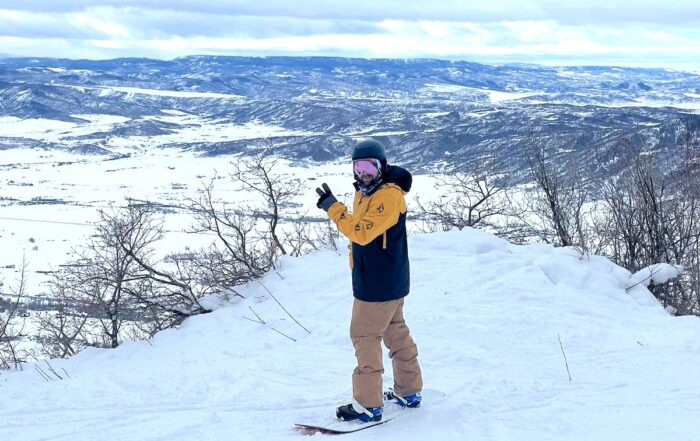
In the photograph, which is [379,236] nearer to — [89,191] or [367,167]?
[367,167]

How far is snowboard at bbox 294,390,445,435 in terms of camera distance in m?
4.05

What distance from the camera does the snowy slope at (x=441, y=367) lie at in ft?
13.6

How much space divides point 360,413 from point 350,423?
0.10m

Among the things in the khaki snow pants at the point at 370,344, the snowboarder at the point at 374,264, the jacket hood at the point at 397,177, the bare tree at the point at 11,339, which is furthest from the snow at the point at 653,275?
the bare tree at the point at 11,339

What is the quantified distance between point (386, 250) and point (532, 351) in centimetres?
232

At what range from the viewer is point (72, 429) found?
14.4 ft

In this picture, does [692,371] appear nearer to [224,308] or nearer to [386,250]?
[386,250]

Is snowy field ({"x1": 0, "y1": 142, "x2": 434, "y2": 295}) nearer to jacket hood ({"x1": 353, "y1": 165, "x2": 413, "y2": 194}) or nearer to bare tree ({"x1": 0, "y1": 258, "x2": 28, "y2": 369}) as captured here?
bare tree ({"x1": 0, "y1": 258, "x2": 28, "y2": 369})

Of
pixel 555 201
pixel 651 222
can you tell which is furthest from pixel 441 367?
pixel 555 201

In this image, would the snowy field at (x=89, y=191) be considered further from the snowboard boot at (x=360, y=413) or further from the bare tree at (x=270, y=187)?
the snowboard boot at (x=360, y=413)

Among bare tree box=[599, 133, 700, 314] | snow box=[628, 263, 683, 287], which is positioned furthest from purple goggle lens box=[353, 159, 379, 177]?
bare tree box=[599, 133, 700, 314]

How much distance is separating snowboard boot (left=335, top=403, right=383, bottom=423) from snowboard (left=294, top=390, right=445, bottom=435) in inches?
1.0

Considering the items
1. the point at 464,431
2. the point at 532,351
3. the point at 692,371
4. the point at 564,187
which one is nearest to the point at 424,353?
the point at 532,351

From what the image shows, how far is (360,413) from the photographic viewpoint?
4.11 m
